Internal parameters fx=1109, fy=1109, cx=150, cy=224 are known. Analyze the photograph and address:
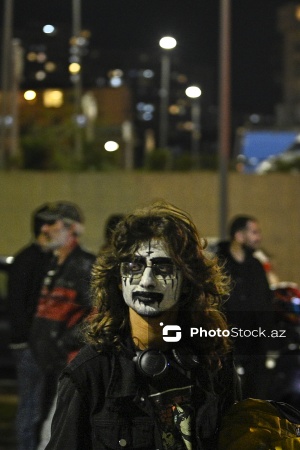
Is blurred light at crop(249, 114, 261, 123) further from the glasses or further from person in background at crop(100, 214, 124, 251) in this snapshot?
the glasses

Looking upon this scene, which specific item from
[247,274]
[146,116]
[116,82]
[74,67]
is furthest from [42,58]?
[146,116]

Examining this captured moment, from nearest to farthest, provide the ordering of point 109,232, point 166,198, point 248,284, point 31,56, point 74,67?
1. point 109,232
2. point 248,284
3. point 166,198
4. point 31,56
5. point 74,67

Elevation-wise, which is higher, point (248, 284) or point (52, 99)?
point (52, 99)

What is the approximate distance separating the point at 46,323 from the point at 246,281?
1.52m

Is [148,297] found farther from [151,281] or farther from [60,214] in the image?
[60,214]

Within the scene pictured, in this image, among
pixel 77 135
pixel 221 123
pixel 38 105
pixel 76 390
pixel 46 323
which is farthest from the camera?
pixel 38 105

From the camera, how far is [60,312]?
6883mm

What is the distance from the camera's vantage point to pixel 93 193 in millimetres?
23750

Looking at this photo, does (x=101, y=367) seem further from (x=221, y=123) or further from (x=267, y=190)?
(x=267, y=190)

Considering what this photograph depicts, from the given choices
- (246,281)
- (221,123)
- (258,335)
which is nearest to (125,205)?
(221,123)

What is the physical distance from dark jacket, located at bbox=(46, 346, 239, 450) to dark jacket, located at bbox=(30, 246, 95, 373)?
12.9 ft

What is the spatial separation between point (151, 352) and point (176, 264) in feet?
0.81

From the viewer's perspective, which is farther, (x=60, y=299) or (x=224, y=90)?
(x=224, y=90)

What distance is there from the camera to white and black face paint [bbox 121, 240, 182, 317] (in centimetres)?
279
